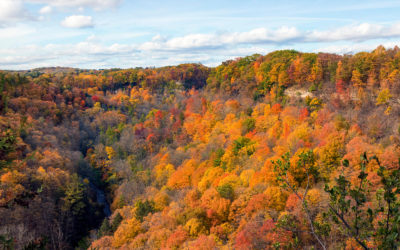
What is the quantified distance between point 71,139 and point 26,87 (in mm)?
19797

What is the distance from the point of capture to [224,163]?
45.5 metres

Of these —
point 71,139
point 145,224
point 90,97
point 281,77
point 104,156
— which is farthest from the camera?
point 90,97

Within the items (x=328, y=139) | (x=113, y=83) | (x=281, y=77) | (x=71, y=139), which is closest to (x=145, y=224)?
(x=328, y=139)

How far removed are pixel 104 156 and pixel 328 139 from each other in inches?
1992

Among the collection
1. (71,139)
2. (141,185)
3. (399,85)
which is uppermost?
(399,85)

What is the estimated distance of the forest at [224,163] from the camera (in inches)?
432

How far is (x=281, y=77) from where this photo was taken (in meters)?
57.1

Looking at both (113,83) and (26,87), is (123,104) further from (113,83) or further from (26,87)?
(26,87)

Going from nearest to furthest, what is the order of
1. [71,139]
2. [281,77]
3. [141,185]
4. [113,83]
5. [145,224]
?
[145,224] → [141,185] → [281,77] → [71,139] → [113,83]

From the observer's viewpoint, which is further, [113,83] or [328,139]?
[113,83]

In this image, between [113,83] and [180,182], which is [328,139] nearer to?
[180,182]

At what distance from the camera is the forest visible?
432 inches

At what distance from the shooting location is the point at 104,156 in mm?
64438

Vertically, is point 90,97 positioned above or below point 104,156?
above
